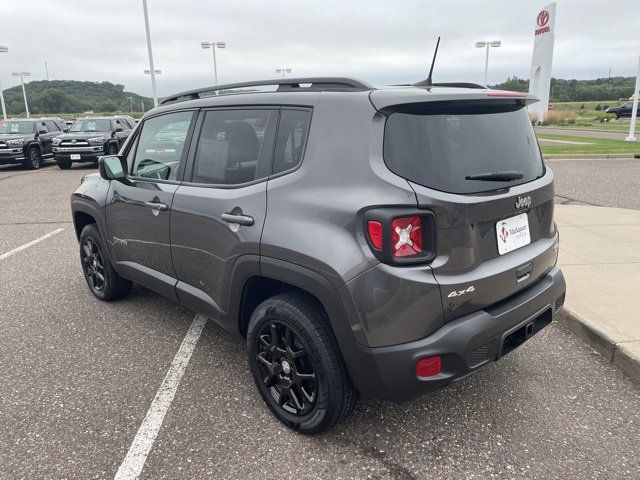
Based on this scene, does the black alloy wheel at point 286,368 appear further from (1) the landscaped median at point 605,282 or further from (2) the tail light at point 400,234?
(1) the landscaped median at point 605,282

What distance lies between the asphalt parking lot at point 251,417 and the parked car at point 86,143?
12849 mm

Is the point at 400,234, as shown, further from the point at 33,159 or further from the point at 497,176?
the point at 33,159

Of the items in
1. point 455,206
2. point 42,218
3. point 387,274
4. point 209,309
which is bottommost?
point 42,218

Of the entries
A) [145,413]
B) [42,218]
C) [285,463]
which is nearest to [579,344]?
[285,463]

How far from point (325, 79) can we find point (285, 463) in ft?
6.35

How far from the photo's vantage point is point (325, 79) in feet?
8.49

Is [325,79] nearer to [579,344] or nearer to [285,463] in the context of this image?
[285,463]

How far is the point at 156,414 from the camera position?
2.83 meters

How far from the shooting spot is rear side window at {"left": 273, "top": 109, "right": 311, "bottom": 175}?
2.53 metres

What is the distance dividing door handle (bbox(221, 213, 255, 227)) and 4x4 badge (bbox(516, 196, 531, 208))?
1.34m

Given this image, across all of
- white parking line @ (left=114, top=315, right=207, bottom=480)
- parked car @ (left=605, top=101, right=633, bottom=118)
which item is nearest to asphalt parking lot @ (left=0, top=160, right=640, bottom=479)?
white parking line @ (left=114, top=315, right=207, bottom=480)

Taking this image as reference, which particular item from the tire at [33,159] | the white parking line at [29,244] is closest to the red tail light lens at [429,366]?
the white parking line at [29,244]

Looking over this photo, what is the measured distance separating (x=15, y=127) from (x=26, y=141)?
47.9 inches

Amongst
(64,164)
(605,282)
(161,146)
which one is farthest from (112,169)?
(64,164)
